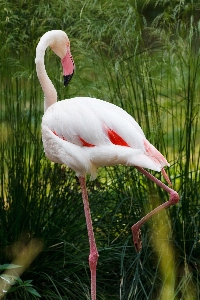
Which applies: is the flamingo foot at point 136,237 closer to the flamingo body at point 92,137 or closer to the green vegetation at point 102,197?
the green vegetation at point 102,197

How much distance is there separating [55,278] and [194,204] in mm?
747

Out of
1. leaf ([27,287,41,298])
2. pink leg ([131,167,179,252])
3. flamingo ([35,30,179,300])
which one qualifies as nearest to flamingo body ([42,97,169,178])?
flamingo ([35,30,179,300])

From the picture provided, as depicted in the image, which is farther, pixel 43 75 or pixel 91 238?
pixel 43 75

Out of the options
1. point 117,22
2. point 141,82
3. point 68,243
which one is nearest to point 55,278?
point 68,243

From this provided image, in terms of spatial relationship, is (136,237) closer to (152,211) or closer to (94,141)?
(152,211)

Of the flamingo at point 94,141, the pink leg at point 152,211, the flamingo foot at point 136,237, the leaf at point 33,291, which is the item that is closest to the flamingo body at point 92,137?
the flamingo at point 94,141

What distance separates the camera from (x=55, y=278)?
340 centimetres

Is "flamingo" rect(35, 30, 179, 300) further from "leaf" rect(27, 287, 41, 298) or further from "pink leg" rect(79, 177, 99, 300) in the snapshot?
"leaf" rect(27, 287, 41, 298)

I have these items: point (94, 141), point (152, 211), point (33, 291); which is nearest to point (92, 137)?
point (94, 141)

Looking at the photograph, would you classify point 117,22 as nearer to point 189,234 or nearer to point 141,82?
point 141,82

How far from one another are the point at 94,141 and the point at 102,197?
0.75 m

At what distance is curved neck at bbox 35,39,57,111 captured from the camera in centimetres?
322

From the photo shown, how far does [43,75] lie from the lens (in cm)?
326

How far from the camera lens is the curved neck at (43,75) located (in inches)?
127
